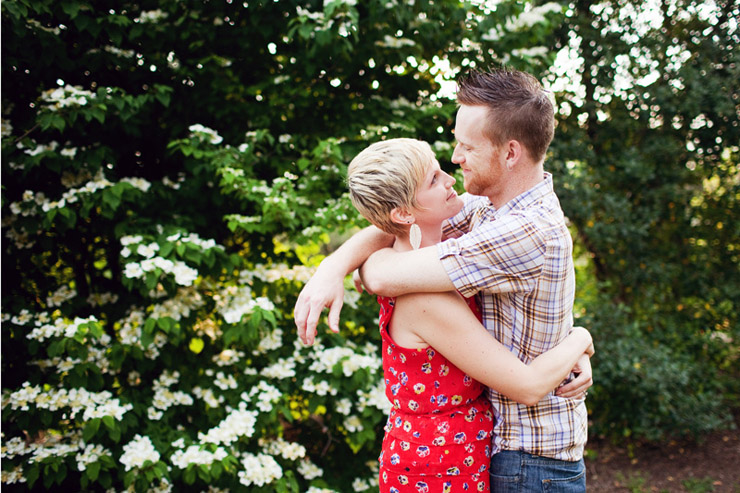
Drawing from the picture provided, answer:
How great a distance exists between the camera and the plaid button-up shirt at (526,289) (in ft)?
4.82

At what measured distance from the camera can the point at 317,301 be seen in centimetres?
171

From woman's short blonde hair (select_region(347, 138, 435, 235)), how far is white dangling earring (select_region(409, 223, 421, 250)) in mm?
103

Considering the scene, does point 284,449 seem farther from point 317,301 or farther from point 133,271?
point 317,301

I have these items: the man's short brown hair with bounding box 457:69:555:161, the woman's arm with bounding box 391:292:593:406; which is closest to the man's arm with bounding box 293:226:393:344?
the woman's arm with bounding box 391:292:593:406

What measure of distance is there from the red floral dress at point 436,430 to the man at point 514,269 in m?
0.06

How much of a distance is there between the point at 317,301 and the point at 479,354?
50cm

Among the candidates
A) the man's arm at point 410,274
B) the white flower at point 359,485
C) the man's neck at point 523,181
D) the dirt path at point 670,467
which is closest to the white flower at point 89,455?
the white flower at point 359,485

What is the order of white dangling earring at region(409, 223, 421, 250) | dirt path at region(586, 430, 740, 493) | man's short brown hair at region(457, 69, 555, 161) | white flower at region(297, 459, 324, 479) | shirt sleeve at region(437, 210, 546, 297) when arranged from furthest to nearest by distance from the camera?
1. dirt path at region(586, 430, 740, 493)
2. white flower at region(297, 459, 324, 479)
3. white dangling earring at region(409, 223, 421, 250)
4. man's short brown hair at region(457, 69, 555, 161)
5. shirt sleeve at region(437, 210, 546, 297)

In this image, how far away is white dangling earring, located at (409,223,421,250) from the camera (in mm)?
1748

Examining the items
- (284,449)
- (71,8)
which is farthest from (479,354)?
(71,8)

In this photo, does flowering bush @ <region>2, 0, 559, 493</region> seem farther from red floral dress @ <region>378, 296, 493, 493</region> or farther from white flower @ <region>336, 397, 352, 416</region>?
red floral dress @ <region>378, 296, 493, 493</region>

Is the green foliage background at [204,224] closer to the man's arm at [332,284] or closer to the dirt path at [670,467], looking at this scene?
the dirt path at [670,467]

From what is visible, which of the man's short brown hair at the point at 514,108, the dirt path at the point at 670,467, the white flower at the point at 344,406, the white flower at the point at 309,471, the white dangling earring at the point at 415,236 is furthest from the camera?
the dirt path at the point at 670,467

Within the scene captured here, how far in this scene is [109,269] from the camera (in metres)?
3.99
